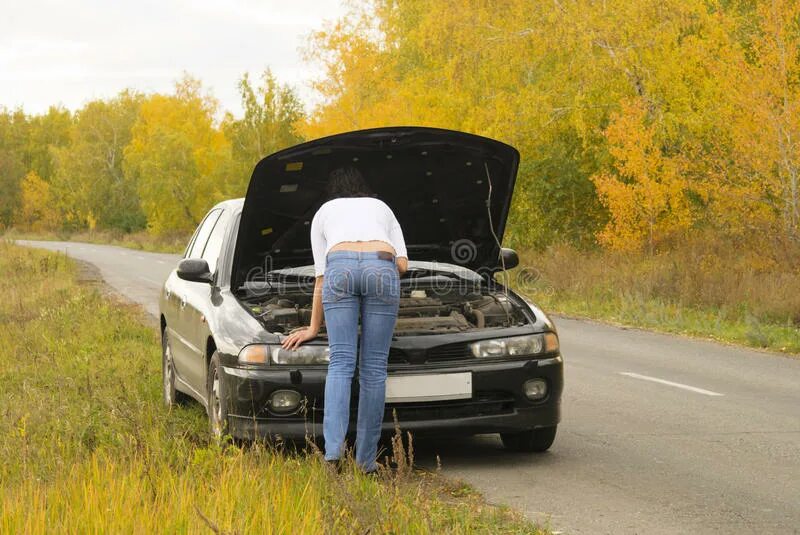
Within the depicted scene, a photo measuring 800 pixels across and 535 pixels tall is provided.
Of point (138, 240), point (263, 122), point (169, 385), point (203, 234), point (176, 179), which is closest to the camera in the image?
point (169, 385)

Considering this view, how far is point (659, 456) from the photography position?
7121 mm

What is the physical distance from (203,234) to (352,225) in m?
3.11

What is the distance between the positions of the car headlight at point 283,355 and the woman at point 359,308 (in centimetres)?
21

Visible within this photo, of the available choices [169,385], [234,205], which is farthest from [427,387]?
[169,385]

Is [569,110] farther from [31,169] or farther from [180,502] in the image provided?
[31,169]

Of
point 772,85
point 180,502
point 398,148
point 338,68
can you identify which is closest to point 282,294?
point 398,148

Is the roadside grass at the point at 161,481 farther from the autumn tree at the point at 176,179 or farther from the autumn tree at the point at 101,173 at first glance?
the autumn tree at the point at 101,173

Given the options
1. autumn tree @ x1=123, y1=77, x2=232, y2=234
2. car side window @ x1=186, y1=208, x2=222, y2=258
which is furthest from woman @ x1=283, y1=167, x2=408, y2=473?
autumn tree @ x1=123, y1=77, x2=232, y2=234

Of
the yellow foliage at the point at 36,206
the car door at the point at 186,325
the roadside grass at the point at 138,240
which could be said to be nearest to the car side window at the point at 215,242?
the car door at the point at 186,325

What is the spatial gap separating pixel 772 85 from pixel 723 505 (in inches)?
545

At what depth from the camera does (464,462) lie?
693 centimetres

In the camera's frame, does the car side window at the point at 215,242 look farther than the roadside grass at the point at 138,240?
No

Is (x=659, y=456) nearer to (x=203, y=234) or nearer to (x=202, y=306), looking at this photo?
(x=202, y=306)

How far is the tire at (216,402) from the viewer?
6559 millimetres
